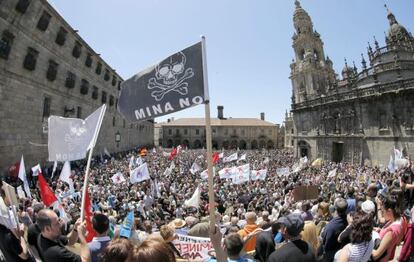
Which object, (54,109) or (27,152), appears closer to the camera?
(27,152)

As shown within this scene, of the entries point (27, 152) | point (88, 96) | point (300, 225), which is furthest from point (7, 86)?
point (300, 225)

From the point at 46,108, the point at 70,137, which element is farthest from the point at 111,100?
the point at 70,137

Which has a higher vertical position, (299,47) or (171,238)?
(299,47)

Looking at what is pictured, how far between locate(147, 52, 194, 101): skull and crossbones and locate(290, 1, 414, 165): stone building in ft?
102

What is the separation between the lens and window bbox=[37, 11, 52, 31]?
19.4 m

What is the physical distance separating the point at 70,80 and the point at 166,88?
928 inches

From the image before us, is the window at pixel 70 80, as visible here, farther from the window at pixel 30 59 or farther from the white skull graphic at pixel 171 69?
the white skull graphic at pixel 171 69

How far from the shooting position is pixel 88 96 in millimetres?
30141

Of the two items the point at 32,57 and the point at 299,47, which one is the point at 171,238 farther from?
the point at 299,47

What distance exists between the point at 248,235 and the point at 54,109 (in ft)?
72.1

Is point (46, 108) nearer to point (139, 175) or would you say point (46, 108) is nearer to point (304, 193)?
point (139, 175)

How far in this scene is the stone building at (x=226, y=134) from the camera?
315 feet

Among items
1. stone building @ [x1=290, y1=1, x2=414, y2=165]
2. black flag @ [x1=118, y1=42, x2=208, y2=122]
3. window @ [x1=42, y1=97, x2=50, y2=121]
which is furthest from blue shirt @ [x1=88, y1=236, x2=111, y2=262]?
Result: stone building @ [x1=290, y1=1, x2=414, y2=165]

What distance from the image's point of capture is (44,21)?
19.8m
